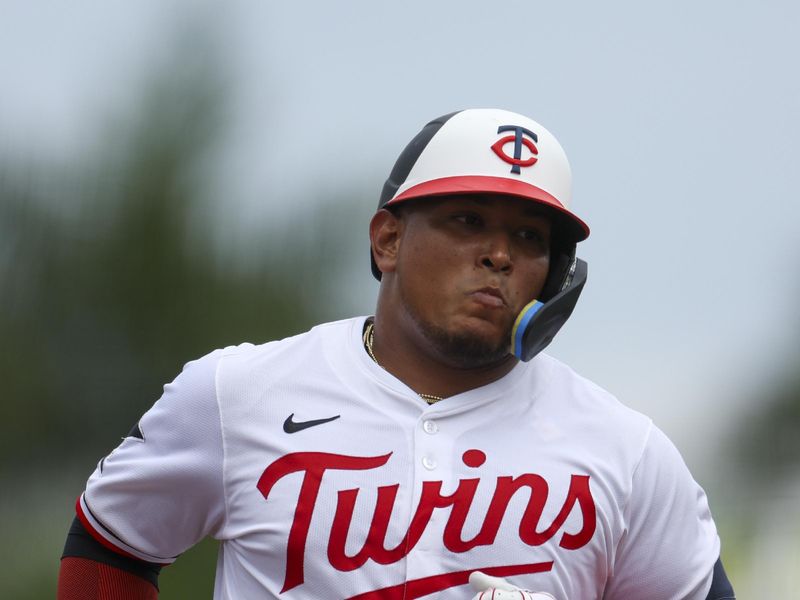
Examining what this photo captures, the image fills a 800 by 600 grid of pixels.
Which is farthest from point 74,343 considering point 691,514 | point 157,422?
point 691,514

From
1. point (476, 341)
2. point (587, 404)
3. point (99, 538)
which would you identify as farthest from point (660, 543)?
point (99, 538)

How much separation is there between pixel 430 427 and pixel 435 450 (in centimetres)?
6

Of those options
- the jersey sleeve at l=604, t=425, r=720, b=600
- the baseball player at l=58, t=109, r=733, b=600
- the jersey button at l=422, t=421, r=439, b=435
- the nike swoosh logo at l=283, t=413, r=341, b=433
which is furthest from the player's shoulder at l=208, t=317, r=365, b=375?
the jersey sleeve at l=604, t=425, r=720, b=600

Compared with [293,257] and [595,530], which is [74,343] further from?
[595,530]

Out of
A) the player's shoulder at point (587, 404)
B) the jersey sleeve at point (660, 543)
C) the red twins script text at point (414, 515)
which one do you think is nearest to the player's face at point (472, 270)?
the player's shoulder at point (587, 404)

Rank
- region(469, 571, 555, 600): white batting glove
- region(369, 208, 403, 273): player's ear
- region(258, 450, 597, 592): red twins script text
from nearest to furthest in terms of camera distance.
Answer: region(469, 571, 555, 600): white batting glove, region(258, 450, 597, 592): red twins script text, region(369, 208, 403, 273): player's ear

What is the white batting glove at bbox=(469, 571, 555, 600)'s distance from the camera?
80.8 inches

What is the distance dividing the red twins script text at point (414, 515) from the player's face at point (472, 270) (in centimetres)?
24

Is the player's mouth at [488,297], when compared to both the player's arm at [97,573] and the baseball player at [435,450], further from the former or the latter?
the player's arm at [97,573]

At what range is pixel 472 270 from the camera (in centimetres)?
232

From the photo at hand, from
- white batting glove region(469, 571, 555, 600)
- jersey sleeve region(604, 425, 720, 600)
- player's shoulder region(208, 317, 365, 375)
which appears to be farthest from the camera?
player's shoulder region(208, 317, 365, 375)

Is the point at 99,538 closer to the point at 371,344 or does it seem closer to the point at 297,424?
the point at 297,424

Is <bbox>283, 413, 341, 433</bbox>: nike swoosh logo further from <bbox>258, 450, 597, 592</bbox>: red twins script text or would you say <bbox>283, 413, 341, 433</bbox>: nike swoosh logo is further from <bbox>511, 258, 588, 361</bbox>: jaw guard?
<bbox>511, 258, 588, 361</bbox>: jaw guard

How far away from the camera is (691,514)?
7.66ft
